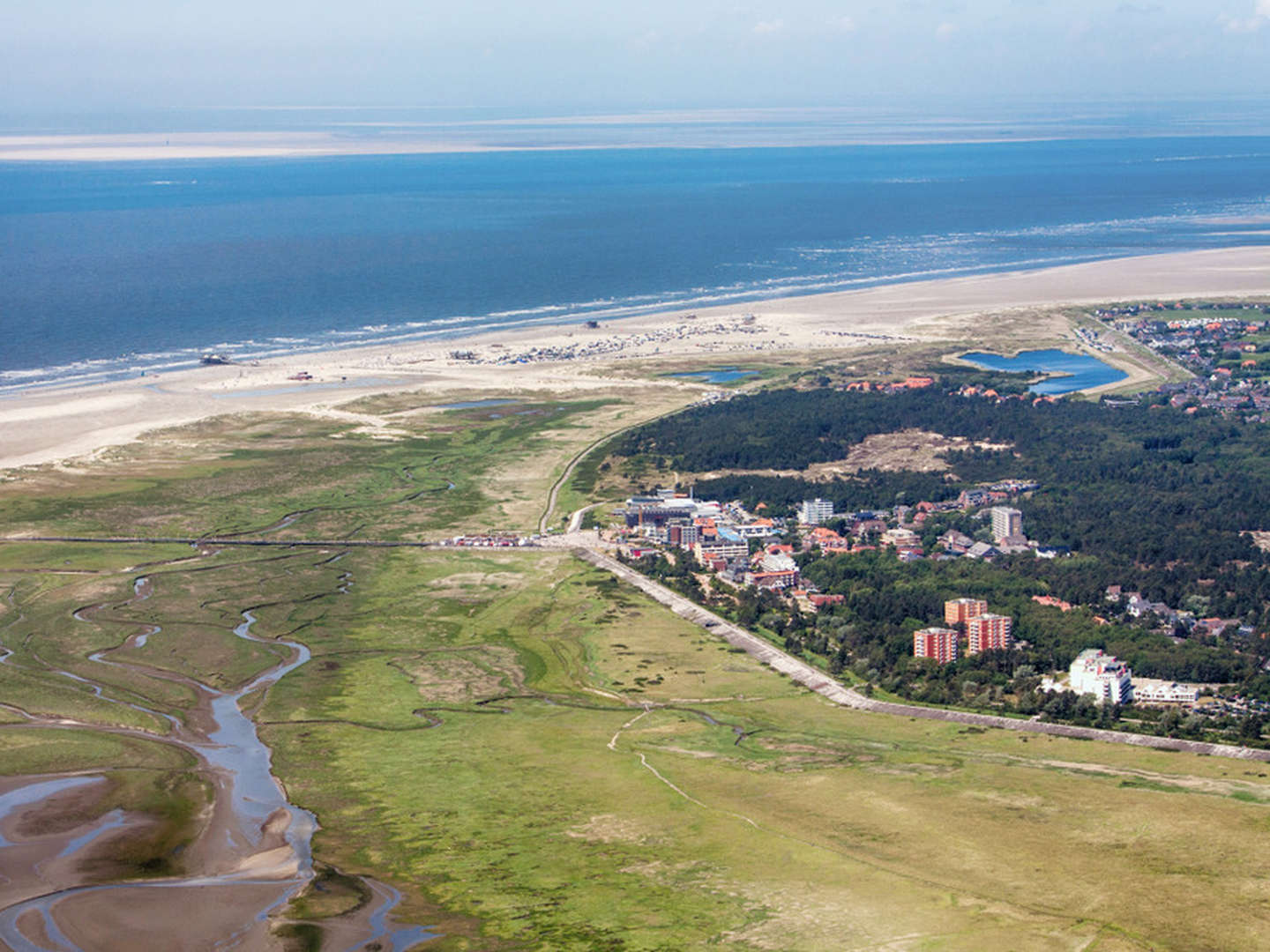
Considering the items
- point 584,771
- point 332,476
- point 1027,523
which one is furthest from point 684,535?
point 584,771

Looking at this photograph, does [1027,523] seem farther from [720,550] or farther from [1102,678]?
[1102,678]

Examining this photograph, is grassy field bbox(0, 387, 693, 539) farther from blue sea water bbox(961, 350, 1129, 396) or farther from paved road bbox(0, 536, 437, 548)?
blue sea water bbox(961, 350, 1129, 396)

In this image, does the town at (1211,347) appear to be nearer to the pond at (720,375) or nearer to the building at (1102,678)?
the pond at (720,375)

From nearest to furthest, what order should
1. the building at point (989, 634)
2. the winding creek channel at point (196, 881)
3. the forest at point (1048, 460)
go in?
the winding creek channel at point (196, 881) < the building at point (989, 634) < the forest at point (1048, 460)

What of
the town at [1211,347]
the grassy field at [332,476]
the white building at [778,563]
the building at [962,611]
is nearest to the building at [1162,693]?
the building at [962,611]

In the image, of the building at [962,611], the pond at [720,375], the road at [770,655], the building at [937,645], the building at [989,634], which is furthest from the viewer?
the pond at [720,375]

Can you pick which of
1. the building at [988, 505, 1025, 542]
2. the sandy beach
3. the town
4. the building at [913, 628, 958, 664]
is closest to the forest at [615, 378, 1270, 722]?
the building at [913, 628, 958, 664]
